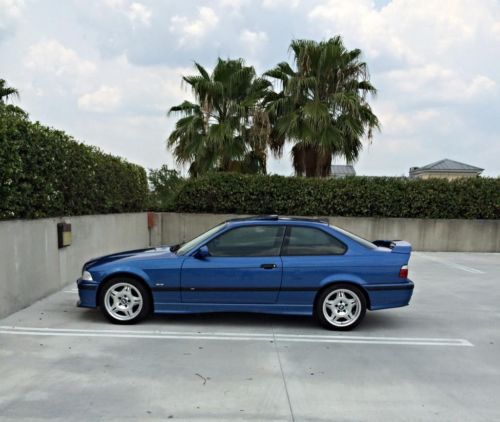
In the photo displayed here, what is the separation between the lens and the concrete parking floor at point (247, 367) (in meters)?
3.29

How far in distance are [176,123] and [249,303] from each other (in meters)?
10.7

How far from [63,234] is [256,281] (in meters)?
3.80

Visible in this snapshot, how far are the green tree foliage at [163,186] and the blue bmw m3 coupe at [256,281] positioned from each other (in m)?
8.81

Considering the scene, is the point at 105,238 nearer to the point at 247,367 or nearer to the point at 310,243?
Answer: the point at 310,243

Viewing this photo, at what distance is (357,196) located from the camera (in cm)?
1345

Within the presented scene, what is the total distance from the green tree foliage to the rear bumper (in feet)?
31.6

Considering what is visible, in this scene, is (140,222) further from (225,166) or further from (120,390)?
(120,390)

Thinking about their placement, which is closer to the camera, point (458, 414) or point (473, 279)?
point (458, 414)

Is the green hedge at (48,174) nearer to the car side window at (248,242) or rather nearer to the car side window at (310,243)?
the car side window at (248,242)

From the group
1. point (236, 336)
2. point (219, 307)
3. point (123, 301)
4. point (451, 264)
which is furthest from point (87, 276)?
point (451, 264)

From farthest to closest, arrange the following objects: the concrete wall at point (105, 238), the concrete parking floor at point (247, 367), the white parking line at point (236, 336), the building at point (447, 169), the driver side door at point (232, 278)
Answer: the building at point (447, 169) → the concrete wall at point (105, 238) → the driver side door at point (232, 278) → the white parking line at point (236, 336) → the concrete parking floor at point (247, 367)

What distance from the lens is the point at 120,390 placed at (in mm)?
3557

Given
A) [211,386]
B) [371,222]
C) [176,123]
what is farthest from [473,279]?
[176,123]

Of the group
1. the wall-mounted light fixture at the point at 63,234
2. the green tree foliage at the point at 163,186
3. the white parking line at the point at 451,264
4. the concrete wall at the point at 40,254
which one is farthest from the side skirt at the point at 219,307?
the green tree foliage at the point at 163,186
